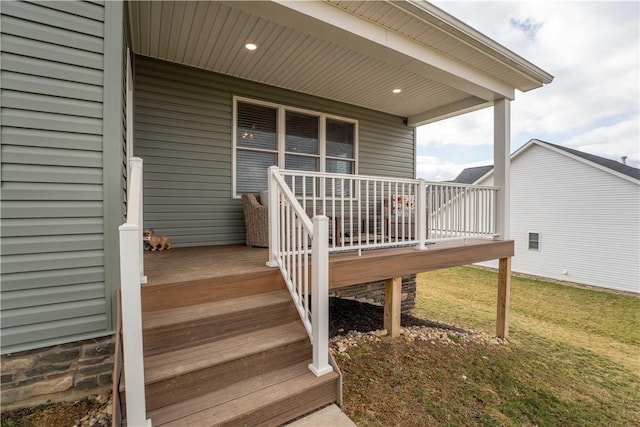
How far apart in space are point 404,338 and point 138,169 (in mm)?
3711

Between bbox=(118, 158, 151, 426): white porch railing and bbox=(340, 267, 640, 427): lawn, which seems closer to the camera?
bbox=(118, 158, 151, 426): white porch railing

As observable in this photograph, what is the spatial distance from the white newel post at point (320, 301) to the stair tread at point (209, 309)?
0.50m

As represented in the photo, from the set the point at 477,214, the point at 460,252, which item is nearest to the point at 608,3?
the point at 477,214

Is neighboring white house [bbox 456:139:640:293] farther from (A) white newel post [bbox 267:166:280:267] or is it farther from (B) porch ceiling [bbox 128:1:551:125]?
(A) white newel post [bbox 267:166:280:267]

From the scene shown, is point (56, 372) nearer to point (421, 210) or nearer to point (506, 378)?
point (421, 210)

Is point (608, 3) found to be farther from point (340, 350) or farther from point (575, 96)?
point (575, 96)

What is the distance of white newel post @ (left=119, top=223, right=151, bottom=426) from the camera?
1.49 meters

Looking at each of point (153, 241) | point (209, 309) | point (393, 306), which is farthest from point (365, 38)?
point (153, 241)

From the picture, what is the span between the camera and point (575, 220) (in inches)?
430

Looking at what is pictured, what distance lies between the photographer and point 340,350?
133 inches

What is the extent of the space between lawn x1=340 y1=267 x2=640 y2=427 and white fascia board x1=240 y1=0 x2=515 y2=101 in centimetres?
356

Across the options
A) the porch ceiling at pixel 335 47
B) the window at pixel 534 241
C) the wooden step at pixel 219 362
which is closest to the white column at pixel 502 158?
the porch ceiling at pixel 335 47

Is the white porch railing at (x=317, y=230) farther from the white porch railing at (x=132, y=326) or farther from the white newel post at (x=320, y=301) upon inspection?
the white porch railing at (x=132, y=326)

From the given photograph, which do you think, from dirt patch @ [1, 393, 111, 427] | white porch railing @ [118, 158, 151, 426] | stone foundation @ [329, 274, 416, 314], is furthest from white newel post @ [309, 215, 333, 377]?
stone foundation @ [329, 274, 416, 314]
